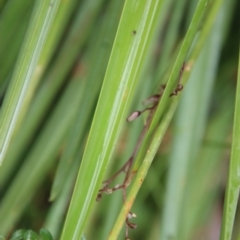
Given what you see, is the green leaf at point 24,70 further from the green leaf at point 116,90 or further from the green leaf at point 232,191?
the green leaf at point 232,191

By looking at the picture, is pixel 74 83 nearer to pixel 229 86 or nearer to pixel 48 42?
pixel 48 42

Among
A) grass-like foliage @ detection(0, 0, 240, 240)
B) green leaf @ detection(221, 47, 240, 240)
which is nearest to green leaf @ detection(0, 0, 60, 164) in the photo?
grass-like foliage @ detection(0, 0, 240, 240)

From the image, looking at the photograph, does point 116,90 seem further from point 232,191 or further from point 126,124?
point 126,124

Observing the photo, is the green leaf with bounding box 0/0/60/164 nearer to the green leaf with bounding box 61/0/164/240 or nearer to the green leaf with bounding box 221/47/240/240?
the green leaf with bounding box 61/0/164/240

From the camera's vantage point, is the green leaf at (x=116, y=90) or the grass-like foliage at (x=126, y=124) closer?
the green leaf at (x=116, y=90)

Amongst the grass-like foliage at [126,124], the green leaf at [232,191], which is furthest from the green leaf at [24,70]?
the green leaf at [232,191]

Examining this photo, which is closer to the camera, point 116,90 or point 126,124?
point 116,90

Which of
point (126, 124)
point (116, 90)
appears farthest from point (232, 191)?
point (126, 124)

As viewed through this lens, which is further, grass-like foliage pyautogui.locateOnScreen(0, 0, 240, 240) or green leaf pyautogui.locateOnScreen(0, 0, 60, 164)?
grass-like foliage pyautogui.locateOnScreen(0, 0, 240, 240)
